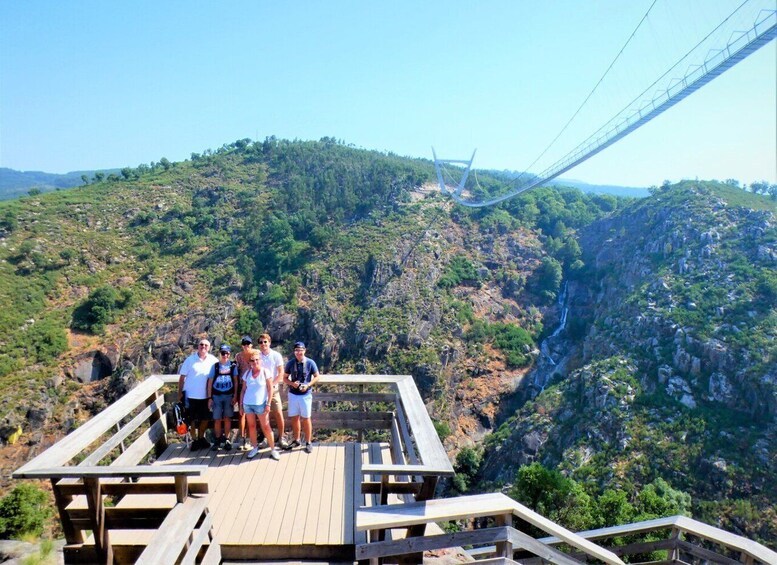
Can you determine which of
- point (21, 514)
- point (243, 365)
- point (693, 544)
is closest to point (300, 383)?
point (243, 365)

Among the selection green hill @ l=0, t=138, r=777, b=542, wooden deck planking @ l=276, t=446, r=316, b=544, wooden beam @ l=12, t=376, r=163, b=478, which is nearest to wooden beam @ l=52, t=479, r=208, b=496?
wooden beam @ l=12, t=376, r=163, b=478

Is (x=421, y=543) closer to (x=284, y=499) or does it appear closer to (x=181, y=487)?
(x=181, y=487)

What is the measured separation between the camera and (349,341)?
95.7 feet

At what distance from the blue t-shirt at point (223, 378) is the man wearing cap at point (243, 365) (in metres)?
0.07

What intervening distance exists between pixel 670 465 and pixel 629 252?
65.3 ft

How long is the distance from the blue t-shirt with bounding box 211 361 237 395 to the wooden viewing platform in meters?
0.57

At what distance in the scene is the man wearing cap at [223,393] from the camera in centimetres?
476

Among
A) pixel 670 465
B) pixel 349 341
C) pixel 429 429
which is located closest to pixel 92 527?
pixel 429 429

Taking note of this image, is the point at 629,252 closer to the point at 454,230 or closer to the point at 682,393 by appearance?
the point at 454,230

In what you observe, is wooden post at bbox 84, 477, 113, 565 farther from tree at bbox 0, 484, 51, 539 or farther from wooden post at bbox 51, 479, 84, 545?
tree at bbox 0, 484, 51, 539

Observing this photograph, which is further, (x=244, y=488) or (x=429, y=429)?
(x=244, y=488)

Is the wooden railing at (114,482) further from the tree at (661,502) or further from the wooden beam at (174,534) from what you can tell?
the tree at (661,502)

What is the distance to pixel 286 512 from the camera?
3742 mm

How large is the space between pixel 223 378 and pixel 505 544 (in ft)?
10.1
